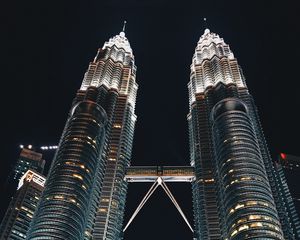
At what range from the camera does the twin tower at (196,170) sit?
122938 mm

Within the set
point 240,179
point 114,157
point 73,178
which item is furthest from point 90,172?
point 240,179

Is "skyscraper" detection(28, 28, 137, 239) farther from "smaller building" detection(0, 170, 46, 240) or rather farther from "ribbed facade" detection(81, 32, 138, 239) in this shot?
"smaller building" detection(0, 170, 46, 240)

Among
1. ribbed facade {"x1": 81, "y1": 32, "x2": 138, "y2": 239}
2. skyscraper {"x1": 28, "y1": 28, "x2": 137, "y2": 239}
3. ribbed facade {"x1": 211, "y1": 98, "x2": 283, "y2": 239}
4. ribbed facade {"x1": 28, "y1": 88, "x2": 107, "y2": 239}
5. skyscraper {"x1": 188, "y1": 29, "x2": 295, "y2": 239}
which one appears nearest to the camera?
ribbed facade {"x1": 211, "y1": 98, "x2": 283, "y2": 239}

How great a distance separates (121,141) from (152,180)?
21.3 meters

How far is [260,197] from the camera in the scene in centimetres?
12331

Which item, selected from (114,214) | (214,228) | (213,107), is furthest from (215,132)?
(114,214)

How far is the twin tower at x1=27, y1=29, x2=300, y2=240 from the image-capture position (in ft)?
403

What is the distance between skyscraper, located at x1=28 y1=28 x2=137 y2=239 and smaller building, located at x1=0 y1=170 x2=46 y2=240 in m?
47.8

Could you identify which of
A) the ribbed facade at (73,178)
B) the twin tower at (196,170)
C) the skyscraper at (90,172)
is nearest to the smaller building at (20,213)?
the skyscraper at (90,172)

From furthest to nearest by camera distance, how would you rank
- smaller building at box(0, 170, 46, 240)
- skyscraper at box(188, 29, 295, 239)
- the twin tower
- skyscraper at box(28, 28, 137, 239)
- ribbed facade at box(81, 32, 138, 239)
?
1. smaller building at box(0, 170, 46, 240)
2. ribbed facade at box(81, 32, 138, 239)
3. skyscraper at box(28, 28, 137, 239)
4. the twin tower
5. skyscraper at box(188, 29, 295, 239)

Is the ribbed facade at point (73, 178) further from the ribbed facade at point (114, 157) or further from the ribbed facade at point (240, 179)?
the ribbed facade at point (240, 179)

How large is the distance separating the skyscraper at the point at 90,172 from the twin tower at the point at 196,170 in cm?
33

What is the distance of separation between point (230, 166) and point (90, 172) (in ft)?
160

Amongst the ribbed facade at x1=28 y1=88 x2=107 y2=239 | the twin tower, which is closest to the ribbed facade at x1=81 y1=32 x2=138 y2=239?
the twin tower
